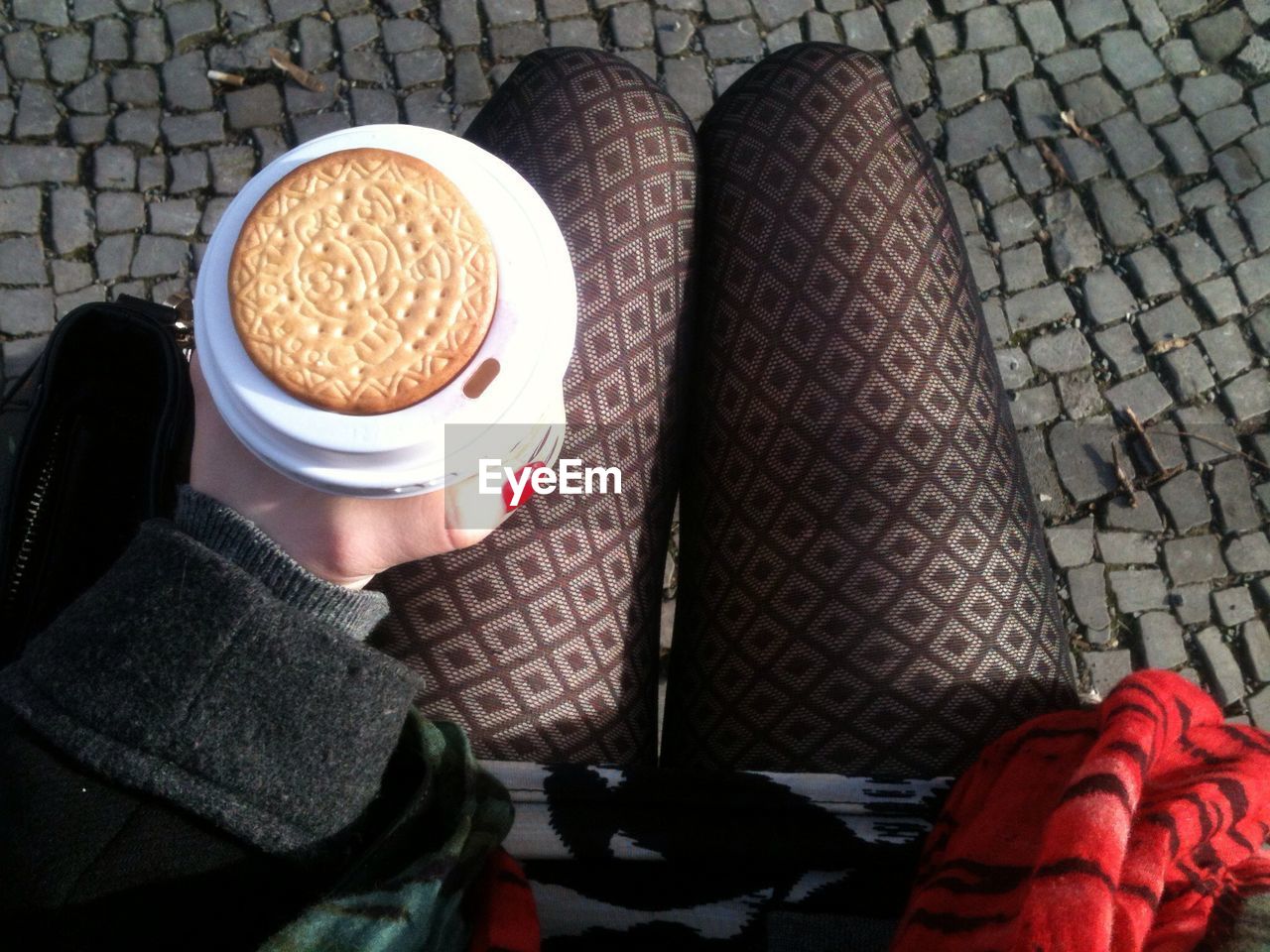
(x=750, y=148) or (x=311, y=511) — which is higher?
(x=750, y=148)

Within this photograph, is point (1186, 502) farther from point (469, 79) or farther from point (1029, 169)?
point (469, 79)

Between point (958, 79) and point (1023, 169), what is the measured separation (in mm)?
292

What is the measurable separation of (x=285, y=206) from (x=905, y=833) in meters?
1.01

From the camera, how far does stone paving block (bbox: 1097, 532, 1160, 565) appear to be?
2.29 metres

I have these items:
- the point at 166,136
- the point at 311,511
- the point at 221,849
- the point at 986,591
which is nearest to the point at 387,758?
the point at 221,849

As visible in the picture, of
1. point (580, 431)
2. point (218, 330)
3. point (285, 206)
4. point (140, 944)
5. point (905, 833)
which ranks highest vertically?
point (285, 206)

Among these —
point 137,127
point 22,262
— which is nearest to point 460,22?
point 137,127

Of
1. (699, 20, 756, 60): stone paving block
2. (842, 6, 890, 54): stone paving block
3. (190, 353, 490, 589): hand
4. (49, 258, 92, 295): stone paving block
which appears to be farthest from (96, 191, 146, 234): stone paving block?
(842, 6, 890, 54): stone paving block

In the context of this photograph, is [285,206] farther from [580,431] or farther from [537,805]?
[537,805]

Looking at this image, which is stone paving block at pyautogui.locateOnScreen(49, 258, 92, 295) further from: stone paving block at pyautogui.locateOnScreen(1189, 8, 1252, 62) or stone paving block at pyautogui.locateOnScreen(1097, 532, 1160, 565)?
stone paving block at pyautogui.locateOnScreen(1189, 8, 1252, 62)

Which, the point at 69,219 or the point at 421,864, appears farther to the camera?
the point at 69,219

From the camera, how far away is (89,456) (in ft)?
4.64

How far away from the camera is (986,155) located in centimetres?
253

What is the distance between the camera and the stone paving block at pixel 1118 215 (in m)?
2.47
